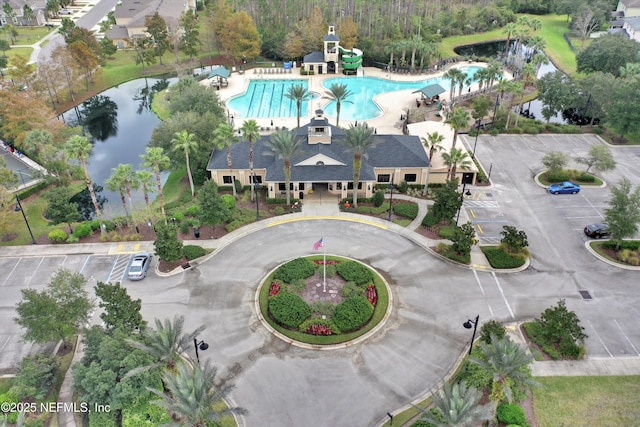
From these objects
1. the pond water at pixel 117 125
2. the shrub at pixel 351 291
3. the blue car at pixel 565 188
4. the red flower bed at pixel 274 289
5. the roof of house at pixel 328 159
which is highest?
the roof of house at pixel 328 159

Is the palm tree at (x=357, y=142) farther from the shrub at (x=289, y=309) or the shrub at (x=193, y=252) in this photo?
the shrub at (x=193, y=252)

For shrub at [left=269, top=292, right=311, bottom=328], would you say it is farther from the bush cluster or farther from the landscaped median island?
the bush cluster

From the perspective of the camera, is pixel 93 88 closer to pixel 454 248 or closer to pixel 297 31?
pixel 297 31

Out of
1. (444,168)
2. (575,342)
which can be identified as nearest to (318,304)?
(575,342)

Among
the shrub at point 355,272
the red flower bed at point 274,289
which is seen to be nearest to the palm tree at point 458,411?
the shrub at point 355,272

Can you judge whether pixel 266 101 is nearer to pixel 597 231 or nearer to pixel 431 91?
pixel 431 91

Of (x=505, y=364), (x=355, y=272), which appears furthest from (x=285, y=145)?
(x=505, y=364)
